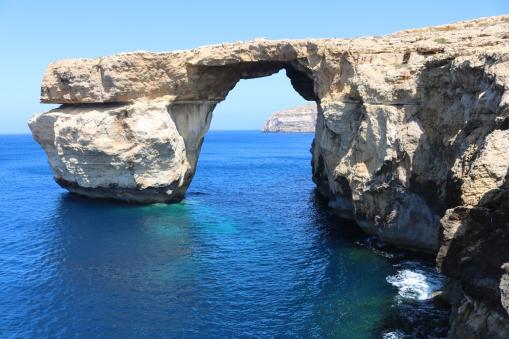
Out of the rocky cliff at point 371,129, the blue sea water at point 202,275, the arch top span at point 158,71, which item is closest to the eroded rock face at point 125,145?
the rocky cliff at point 371,129

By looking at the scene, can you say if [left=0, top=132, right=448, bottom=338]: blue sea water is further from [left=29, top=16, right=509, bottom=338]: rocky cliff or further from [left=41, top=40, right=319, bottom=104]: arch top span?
[left=41, top=40, right=319, bottom=104]: arch top span

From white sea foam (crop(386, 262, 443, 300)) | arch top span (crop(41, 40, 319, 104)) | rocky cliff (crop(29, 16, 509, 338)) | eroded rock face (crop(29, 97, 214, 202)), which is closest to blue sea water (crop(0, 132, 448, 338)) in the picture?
white sea foam (crop(386, 262, 443, 300))

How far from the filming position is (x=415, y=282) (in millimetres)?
25031

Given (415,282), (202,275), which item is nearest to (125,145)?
(202,275)

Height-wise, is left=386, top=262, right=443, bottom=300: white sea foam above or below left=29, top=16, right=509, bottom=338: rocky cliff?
below

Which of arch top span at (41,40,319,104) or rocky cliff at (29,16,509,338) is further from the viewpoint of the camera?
arch top span at (41,40,319,104)

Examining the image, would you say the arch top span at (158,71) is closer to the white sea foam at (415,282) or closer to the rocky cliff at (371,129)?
the rocky cliff at (371,129)

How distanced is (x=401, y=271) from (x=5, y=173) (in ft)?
222

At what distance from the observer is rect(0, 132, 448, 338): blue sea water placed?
68.8ft

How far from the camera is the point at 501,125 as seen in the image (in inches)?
615

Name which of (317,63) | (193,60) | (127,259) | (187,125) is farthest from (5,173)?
(317,63)

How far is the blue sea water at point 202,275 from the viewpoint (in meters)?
21.0

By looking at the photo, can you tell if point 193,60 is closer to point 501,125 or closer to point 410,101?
point 410,101

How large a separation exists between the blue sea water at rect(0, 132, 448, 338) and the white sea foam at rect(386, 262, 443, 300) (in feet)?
0.20
